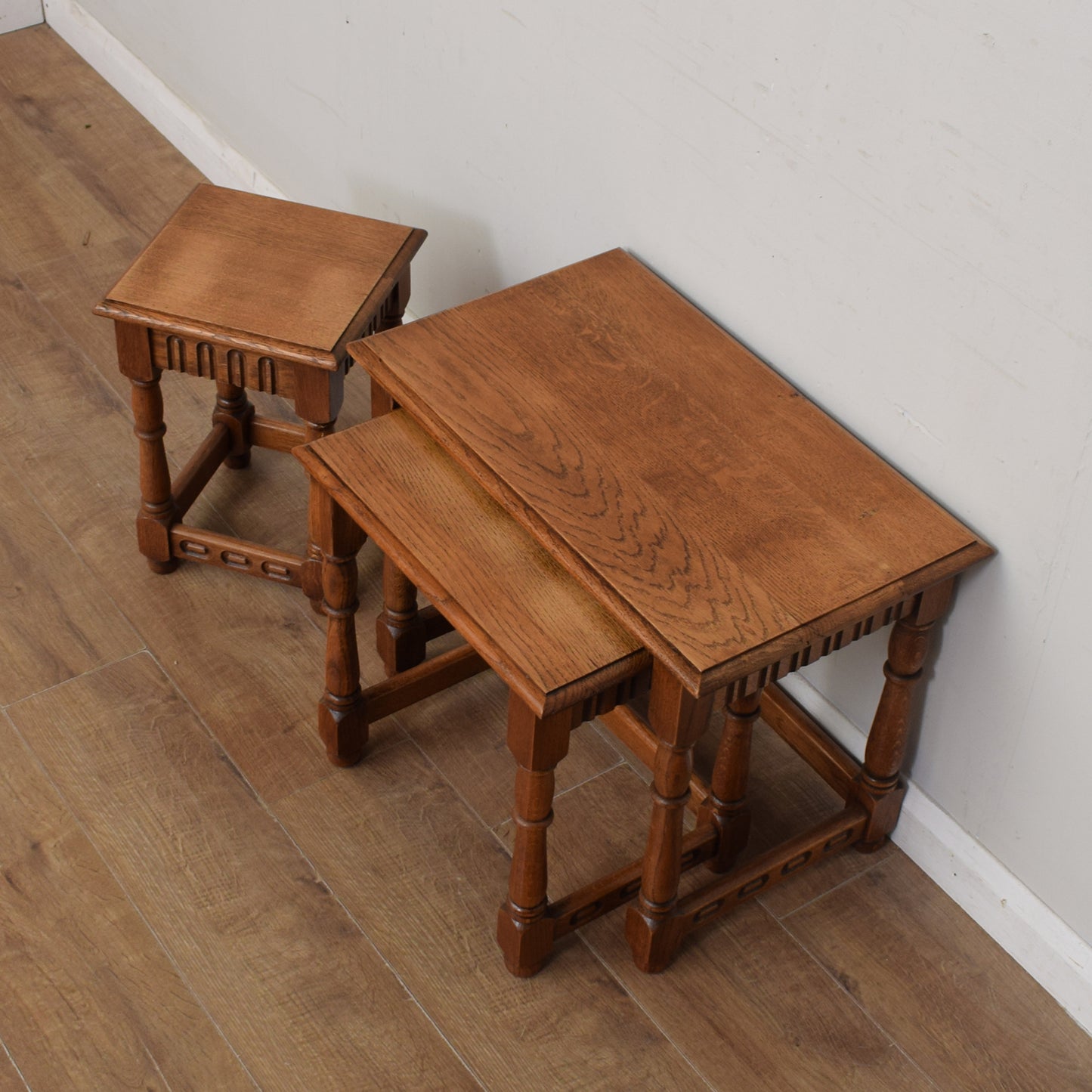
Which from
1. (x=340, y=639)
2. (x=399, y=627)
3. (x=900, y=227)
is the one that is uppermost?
(x=900, y=227)

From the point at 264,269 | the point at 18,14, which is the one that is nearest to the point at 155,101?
the point at 18,14

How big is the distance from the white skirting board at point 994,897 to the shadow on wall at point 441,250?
0.94m

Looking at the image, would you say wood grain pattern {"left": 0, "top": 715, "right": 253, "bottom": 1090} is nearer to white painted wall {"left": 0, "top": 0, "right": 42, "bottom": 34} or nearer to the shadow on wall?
the shadow on wall

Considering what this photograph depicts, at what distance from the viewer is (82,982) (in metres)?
1.77

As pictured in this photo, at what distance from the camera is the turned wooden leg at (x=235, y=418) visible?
2422 mm

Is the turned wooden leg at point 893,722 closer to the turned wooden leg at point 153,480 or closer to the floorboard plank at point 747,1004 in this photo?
the floorboard plank at point 747,1004

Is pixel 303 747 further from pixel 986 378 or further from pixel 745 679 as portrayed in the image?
pixel 986 378

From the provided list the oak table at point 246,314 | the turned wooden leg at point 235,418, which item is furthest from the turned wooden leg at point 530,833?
the turned wooden leg at point 235,418

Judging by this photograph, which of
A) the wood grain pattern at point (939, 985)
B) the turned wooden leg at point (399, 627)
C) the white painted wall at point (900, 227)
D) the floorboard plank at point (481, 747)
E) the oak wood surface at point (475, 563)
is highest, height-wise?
the white painted wall at point (900, 227)

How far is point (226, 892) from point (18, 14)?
269 cm

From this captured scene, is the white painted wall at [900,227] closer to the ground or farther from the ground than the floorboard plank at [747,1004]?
farther from the ground

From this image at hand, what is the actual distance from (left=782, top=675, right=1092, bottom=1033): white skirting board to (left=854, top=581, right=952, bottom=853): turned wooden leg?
1.7 inches

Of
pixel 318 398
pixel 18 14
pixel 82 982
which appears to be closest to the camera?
pixel 82 982

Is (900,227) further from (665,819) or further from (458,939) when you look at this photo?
(458,939)
